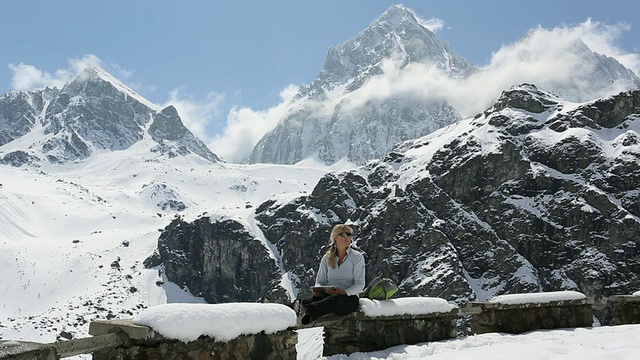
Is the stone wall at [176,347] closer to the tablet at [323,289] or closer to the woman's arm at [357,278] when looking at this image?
the tablet at [323,289]

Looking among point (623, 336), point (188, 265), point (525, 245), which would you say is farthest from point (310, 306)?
point (188, 265)

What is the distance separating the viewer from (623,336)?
930cm

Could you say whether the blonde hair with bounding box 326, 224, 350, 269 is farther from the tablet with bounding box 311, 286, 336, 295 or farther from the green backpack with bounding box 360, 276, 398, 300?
the green backpack with bounding box 360, 276, 398, 300

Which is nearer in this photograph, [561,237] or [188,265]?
[561,237]

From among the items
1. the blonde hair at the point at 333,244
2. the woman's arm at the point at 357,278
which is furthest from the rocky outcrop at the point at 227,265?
the woman's arm at the point at 357,278

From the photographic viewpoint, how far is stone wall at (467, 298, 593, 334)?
11.9 metres

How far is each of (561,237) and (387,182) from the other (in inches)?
2073

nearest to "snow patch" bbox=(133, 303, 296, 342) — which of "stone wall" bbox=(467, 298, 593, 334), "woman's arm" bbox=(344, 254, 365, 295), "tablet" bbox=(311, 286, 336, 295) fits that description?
"tablet" bbox=(311, 286, 336, 295)

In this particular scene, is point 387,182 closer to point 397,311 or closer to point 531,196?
point 531,196

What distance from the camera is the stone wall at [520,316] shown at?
11906 mm

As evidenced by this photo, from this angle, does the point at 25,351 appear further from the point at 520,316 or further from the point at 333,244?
the point at 520,316

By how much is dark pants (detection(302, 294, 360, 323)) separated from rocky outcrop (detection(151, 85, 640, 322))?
12962cm

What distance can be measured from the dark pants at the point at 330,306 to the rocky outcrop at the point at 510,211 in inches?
5103

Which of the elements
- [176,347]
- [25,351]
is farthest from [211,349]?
[25,351]
